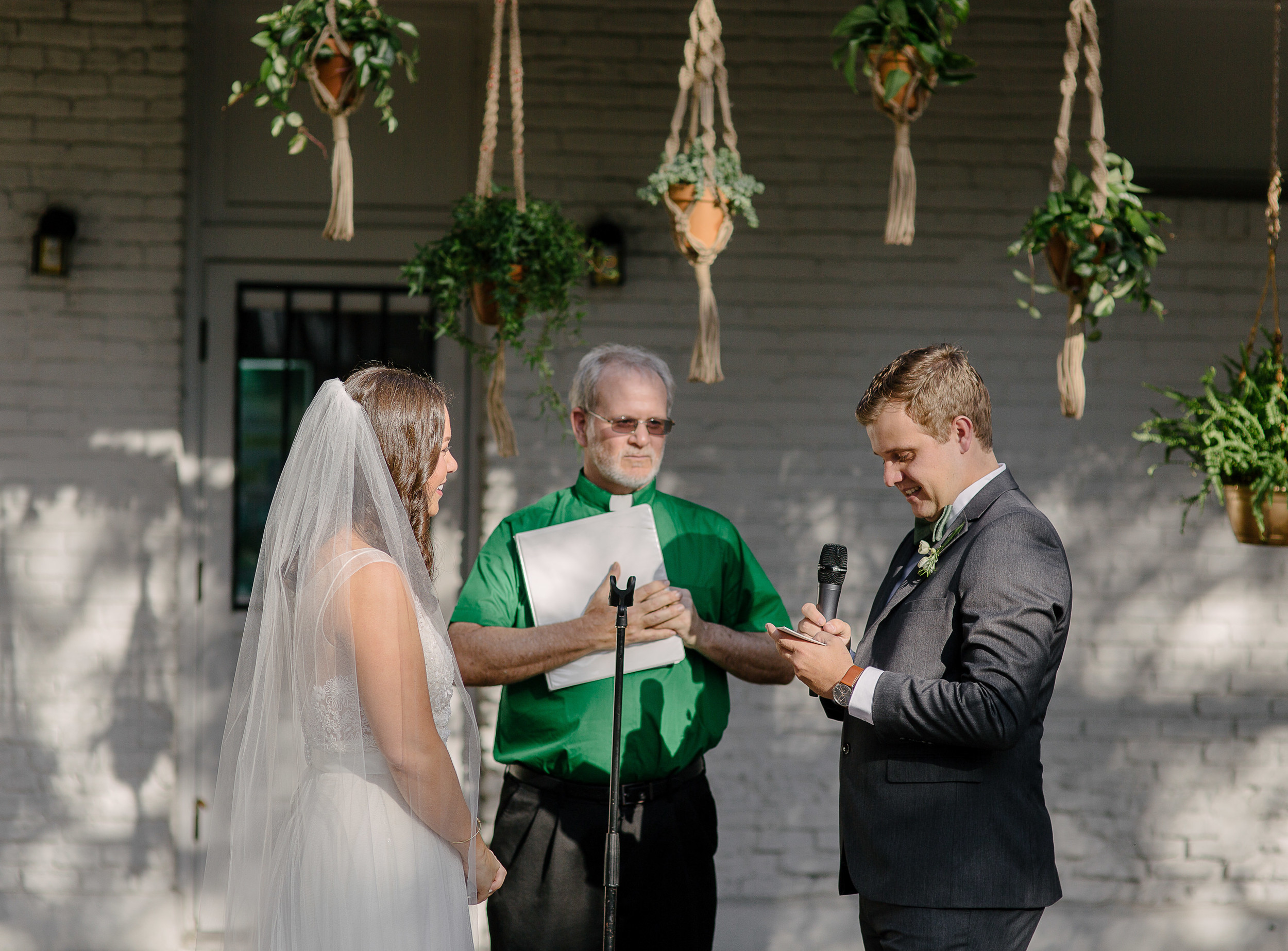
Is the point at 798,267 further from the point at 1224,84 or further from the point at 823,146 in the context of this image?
the point at 1224,84

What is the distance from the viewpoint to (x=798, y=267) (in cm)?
417

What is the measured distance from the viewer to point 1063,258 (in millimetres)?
2664

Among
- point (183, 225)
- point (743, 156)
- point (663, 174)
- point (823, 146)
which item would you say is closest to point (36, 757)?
point (183, 225)

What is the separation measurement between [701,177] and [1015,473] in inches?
77.7

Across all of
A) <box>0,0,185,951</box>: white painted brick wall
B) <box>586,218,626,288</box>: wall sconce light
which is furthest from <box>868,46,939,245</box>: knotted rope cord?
<box>0,0,185,951</box>: white painted brick wall

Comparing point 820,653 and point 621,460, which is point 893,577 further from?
point 621,460

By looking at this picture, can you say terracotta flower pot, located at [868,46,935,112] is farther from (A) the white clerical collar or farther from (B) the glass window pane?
(B) the glass window pane

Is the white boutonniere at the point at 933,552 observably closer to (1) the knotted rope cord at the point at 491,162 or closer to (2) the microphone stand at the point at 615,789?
(2) the microphone stand at the point at 615,789

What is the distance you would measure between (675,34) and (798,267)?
953 mm

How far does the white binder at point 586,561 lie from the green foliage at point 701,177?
2.62 feet

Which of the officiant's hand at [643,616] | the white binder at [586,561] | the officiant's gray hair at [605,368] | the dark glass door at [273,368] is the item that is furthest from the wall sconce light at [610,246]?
the officiant's hand at [643,616]

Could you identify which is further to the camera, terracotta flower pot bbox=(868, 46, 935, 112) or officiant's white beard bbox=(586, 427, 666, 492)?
officiant's white beard bbox=(586, 427, 666, 492)

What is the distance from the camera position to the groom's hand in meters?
2.20

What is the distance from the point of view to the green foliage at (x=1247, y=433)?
280 cm
